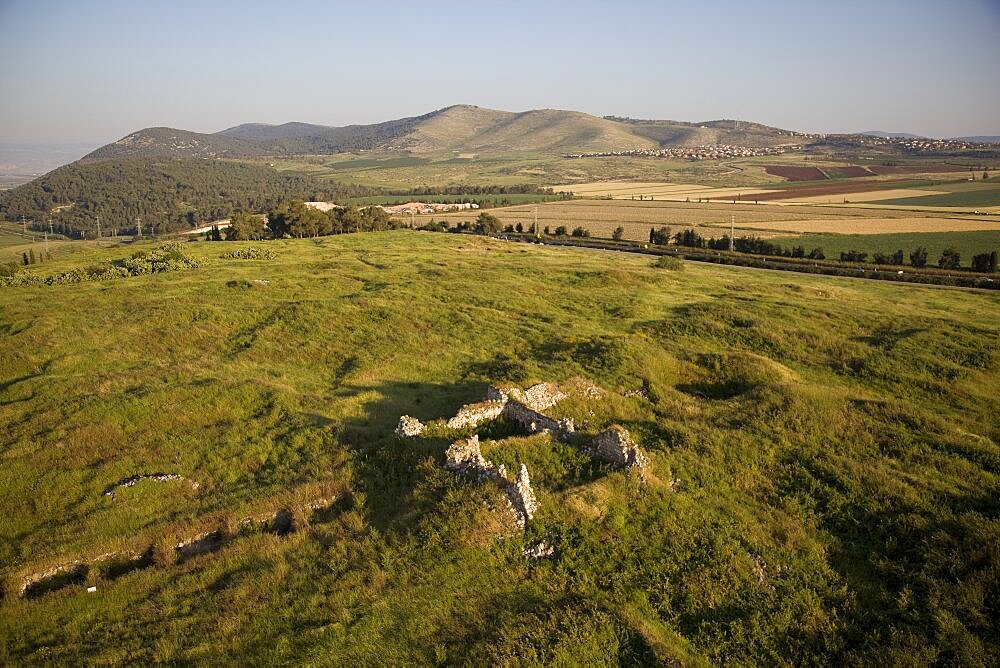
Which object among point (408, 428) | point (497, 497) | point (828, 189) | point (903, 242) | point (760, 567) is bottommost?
point (903, 242)

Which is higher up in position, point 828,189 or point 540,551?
point 828,189

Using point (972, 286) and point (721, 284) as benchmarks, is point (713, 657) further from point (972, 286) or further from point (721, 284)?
point (972, 286)

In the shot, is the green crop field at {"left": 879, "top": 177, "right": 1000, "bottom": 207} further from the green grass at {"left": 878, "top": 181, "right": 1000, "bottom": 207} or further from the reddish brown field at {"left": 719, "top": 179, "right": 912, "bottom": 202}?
the reddish brown field at {"left": 719, "top": 179, "right": 912, "bottom": 202}

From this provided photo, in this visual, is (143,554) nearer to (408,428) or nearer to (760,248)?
(408,428)

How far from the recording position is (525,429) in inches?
733

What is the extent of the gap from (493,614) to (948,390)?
24810 mm

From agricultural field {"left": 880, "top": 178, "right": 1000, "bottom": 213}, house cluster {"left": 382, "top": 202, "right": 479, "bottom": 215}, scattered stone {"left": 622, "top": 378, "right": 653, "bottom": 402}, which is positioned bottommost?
scattered stone {"left": 622, "top": 378, "right": 653, "bottom": 402}

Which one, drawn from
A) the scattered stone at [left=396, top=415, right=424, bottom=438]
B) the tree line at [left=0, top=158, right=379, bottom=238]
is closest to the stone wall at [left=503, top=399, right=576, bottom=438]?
the scattered stone at [left=396, top=415, right=424, bottom=438]

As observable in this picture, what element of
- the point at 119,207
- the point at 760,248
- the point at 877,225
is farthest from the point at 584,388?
the point at 119,207

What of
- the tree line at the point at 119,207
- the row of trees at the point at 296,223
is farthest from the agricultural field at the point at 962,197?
the tree line at the point at 119,207

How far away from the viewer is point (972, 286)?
59219mm

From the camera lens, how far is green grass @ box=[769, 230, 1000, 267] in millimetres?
77169

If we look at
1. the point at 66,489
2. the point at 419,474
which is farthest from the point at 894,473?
the point at 66,489

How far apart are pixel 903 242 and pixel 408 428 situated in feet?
311
